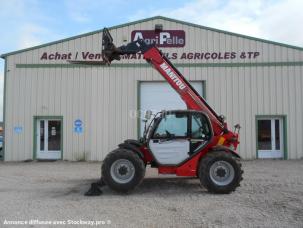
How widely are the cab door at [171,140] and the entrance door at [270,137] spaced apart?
9252mm

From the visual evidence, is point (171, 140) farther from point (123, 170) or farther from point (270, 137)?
point (270, 137)

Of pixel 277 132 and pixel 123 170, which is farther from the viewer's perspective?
pixel 277 132

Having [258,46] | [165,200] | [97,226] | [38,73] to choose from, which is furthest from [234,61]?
[97,226]

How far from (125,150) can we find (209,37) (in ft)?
34.2

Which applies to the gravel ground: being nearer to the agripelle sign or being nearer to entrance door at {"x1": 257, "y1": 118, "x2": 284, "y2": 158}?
entrance door at {"x1": 257, "y1": 118, "x2": 284, "y2": 158}

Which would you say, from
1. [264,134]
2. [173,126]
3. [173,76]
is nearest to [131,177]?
[173,126]

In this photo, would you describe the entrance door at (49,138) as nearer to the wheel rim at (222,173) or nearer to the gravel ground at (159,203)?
the gravel ground at (159,203)

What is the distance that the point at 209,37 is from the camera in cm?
1738

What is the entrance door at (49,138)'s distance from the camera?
17375 millimetres

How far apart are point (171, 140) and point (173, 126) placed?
38 centimetres

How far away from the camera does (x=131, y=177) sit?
8.70 m

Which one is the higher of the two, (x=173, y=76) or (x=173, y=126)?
(x=173, y=76)

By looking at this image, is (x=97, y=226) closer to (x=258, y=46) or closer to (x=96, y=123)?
(x=96, y=123)

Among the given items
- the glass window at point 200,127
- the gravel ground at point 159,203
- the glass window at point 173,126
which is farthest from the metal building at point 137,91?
the glass window at point 200,127
